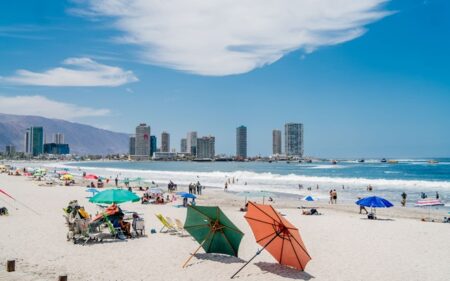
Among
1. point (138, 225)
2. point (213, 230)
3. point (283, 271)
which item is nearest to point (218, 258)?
point (213, 230)

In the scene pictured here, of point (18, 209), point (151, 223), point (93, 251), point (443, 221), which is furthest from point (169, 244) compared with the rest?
point (443, 221)

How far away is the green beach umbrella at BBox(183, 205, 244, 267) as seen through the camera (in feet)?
37.2

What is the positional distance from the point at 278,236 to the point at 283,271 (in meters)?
1.16

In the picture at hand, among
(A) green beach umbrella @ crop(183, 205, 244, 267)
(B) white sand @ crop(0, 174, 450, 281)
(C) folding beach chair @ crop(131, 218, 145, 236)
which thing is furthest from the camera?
(C) folding beach chair @ crop(131, 218, 145, 236)

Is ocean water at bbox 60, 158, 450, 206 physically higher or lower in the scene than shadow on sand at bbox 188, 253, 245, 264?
lower

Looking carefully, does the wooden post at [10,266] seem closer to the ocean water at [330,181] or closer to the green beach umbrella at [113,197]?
the green beach umbrella at [113,197]

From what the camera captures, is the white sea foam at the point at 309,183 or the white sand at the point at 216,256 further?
the white sea foam at the point at 309,183

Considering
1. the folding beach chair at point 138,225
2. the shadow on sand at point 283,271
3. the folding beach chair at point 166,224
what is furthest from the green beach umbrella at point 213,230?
the folding beach chair at point 166,224

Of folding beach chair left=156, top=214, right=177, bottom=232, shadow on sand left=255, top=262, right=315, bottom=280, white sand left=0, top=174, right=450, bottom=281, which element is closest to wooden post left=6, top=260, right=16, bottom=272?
white sand left=0, top=174, right=450, bottom=281

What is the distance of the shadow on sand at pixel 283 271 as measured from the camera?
10.5 m

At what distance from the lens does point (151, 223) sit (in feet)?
61.0

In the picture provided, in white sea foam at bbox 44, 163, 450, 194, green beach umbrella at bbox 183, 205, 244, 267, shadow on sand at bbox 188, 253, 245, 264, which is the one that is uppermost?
green beach umbrella at bbox 183, 205, 244, 267

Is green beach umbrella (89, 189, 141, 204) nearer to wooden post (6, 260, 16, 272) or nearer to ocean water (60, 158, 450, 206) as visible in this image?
wooden post (6, 260, 16, 272)

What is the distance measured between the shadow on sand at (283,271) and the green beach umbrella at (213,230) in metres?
0.97
